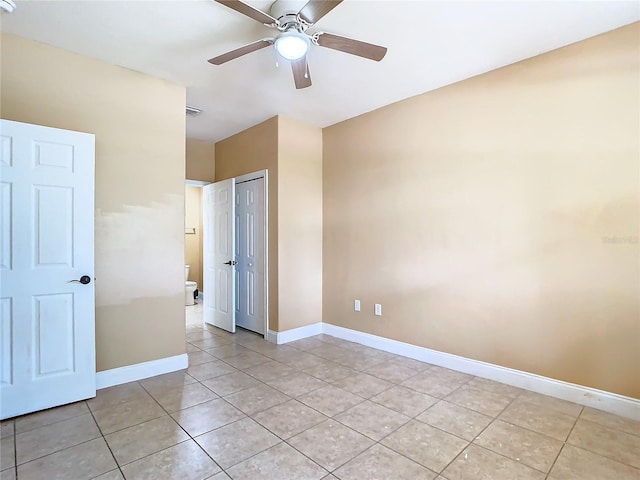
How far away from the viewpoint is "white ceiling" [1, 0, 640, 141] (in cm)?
212

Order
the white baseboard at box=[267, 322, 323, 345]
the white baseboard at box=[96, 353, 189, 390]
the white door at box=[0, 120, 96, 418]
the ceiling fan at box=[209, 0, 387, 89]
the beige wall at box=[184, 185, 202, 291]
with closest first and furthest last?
the ceiling fan at box=[209, 0, 387, 89]
the white door at box=[0, 120, 96, 418]
the white baseboard at box=[96, 353, 189, 390]
the white baseboard at box=[267, 322, 323, 345]
the beige wall at box=[184, 185, 202, 291]

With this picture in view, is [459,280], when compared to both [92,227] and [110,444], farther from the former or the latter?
[92,227]

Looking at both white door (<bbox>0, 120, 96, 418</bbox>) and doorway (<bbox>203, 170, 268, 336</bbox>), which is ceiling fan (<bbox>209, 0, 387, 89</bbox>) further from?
doorway (<bbox>203, 170, 268, 336</bbox>)

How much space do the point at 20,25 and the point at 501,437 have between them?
429 centimetres

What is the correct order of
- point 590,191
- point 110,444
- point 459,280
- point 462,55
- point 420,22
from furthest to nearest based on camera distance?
point 459,280
point 462,55
point 590,191
point 420,22
point 110,444

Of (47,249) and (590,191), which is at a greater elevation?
(590,191)

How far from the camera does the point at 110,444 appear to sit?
1.99m

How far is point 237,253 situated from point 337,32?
3.15 metres

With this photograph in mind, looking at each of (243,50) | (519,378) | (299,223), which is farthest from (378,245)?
(243,50)

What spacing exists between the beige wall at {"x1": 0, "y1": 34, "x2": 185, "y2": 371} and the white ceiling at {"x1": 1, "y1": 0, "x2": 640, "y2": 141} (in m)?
0.18

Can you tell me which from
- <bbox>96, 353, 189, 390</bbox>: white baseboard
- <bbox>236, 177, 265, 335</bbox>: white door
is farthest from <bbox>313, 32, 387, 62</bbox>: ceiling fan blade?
<bbox>96, 353, 189, 390</bbox>: white baseboard

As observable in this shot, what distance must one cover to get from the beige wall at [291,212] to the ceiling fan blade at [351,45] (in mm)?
1932

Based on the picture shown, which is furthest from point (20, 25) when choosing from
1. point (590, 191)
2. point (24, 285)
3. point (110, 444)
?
point (590, 191)

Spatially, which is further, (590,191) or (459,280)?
(459,280)
